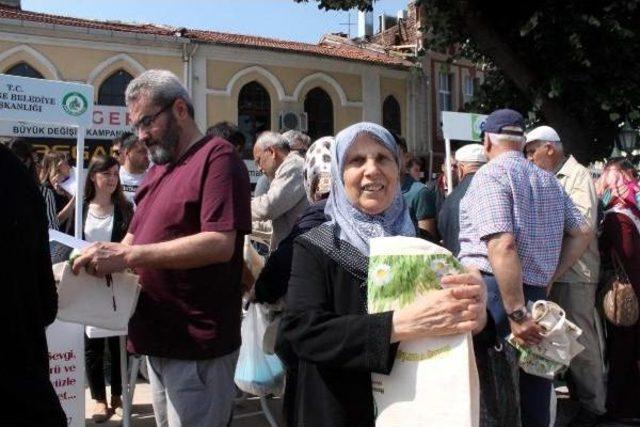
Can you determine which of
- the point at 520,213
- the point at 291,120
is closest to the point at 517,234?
the point at 520,213

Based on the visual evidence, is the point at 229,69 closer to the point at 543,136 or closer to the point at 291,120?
the point at 291,120

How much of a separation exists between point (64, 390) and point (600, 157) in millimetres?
13681

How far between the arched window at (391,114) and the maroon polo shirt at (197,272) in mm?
Result: 23855

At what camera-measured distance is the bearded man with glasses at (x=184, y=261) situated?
8.32ft

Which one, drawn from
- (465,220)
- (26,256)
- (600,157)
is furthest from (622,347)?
(600,157)

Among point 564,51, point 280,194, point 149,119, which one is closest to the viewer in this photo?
point 149,119

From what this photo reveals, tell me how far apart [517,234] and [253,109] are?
67.4 feet

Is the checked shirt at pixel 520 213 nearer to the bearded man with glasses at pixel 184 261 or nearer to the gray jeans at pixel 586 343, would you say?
the bearded man with glasses at pixel 184 261

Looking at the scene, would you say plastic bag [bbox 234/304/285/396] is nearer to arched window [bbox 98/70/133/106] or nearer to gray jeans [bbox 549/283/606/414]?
gray jeans [bbox 549/283/606/414]

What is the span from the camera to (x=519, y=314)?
327 centimetres

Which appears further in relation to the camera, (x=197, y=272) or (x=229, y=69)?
(x=229, y=69)

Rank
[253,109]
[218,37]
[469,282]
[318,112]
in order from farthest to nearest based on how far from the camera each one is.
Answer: [318,112] → [253,109] → [218,37] → [469,282]

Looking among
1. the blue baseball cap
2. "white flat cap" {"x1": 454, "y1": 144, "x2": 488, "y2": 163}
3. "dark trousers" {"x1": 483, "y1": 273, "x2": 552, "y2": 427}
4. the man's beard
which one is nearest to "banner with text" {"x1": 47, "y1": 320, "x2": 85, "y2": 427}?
the man's beard

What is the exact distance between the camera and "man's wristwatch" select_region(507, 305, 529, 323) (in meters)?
3.26
